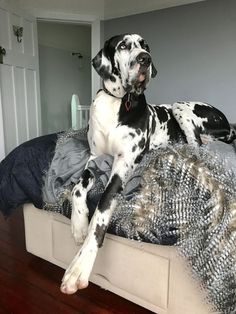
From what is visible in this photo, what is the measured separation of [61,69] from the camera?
16.6ft

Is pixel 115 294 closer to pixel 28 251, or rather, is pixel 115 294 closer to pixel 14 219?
pixel 28 251

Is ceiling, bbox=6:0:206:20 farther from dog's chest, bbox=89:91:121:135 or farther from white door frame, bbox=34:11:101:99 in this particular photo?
dog's chest, bbox=89:91:121:135

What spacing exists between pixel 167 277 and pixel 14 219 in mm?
1505

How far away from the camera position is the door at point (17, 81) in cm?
323

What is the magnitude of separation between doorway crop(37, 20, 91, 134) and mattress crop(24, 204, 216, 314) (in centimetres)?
336

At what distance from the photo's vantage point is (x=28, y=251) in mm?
1780

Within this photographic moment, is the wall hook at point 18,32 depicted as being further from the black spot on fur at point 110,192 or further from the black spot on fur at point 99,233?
the black spot on fur at point 99,233

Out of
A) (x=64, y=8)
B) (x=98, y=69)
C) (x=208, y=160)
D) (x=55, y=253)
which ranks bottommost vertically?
(x=55, y=253)

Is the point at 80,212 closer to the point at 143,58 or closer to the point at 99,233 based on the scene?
the point at 99,233

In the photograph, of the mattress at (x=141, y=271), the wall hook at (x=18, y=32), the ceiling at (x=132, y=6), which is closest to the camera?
the mattress at (x=141, y=271)

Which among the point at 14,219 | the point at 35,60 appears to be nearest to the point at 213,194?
the point at 14,219

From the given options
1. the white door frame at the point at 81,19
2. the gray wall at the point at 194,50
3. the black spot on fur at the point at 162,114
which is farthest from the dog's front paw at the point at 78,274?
the white door frame at the point at 81,19

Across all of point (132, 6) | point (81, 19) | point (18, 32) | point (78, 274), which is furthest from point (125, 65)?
point (81, 19)

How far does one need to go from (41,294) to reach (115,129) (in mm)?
897
